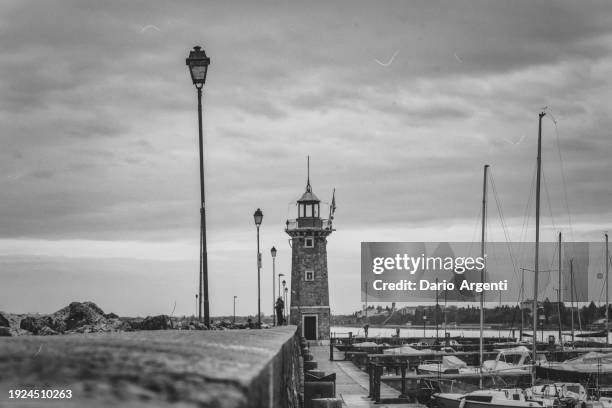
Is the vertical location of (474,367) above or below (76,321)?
below

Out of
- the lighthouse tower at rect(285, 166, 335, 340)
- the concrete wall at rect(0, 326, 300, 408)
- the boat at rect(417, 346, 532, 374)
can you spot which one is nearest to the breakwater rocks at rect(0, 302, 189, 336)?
the concrete wall at rect(0, 326, 300, 408)

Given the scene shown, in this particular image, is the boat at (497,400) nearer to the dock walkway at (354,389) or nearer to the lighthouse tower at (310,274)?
the dock walkway at (354,389)

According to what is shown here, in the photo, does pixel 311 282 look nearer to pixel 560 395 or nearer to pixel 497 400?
pixel 560 395

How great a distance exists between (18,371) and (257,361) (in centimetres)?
76

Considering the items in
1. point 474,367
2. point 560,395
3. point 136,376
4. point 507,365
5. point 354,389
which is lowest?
point 474,367

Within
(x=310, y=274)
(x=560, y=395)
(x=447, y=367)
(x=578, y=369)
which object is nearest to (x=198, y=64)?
(x=560, y=395)

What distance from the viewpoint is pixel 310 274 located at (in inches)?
2584

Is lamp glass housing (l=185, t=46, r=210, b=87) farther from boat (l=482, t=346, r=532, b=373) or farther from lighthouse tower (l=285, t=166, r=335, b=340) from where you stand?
lighthouse tower (l=285, t=166, r=335, b=340)

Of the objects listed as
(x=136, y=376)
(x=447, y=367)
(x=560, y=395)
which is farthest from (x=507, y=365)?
(x=136, y=376)

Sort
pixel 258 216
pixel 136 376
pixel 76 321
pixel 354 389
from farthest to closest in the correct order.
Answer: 1. pixel 258 216
2. pixel 354 389
3. pixel 76 321
4. pixel 136 376

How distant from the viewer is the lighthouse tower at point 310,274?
65500mm

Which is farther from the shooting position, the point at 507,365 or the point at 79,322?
the point at 507,365

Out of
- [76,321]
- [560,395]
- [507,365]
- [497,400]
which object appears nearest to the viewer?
[76,321]

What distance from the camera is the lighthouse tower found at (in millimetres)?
65500
